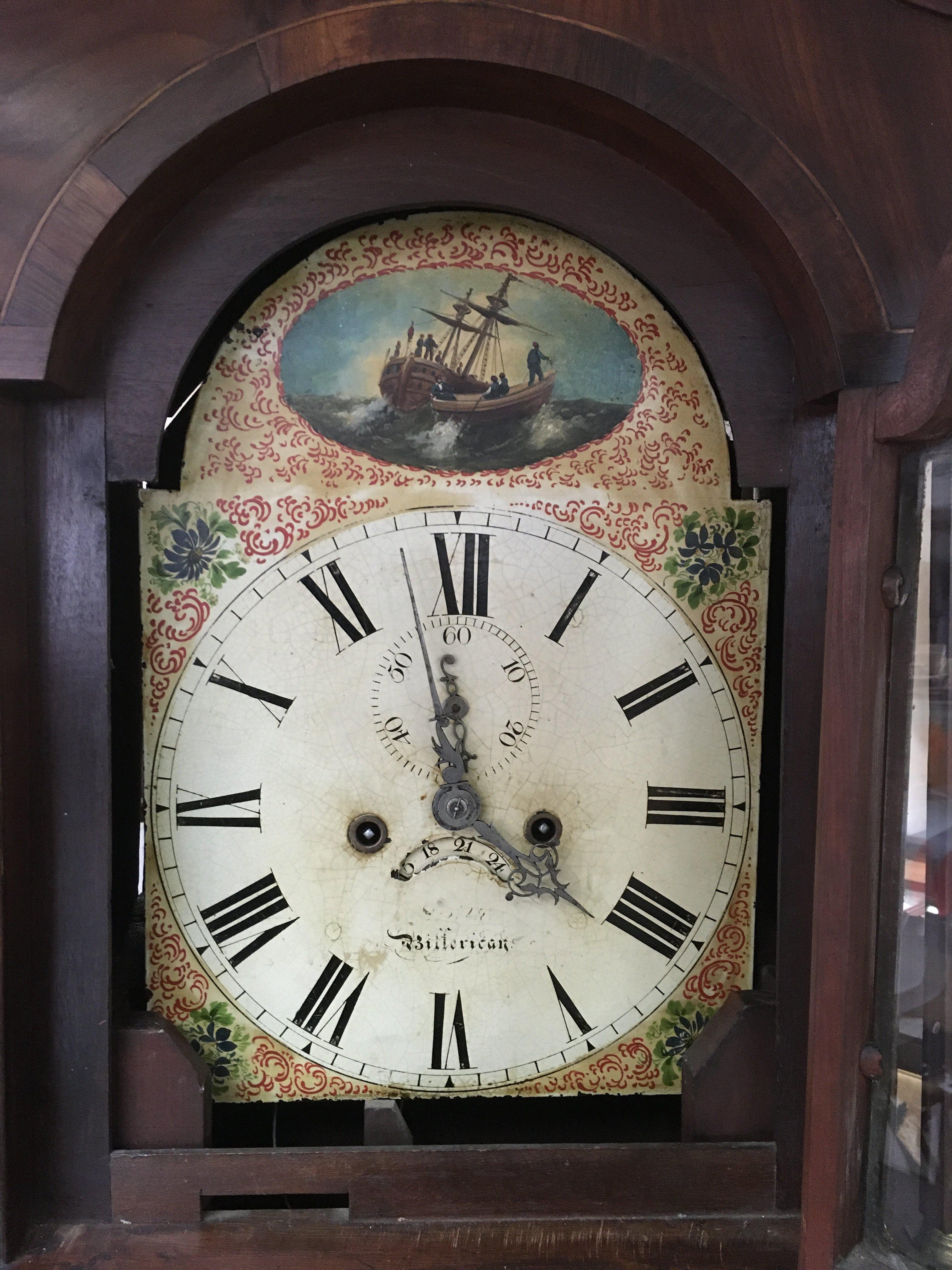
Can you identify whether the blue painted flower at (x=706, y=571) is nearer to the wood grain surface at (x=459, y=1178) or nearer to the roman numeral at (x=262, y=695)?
the roman numeral at (x=262, y=695)

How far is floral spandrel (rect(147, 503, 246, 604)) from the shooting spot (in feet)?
4.14

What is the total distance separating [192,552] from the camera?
127 cm

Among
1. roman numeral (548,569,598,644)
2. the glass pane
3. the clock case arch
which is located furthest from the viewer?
roman numeral (548,569,598,644)

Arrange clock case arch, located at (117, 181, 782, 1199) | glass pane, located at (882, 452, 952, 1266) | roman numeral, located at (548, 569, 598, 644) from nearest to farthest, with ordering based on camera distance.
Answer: glass pane, located at (882, 452, 952, 1266) → clock case arch, located at (117, 181, 782, 1199) → roman numeral, located at (548, 569, 598, 644)

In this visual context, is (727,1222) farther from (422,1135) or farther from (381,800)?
(381,800)

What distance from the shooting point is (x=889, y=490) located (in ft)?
3.33

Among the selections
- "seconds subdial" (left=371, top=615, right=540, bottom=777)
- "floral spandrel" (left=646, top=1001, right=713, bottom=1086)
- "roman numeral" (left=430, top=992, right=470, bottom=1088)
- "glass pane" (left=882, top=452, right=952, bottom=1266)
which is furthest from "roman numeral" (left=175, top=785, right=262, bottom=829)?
"glass pane" (left=882, top=452, right=952, bottom=1266)

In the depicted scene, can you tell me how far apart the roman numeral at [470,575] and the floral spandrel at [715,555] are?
0.21 meters

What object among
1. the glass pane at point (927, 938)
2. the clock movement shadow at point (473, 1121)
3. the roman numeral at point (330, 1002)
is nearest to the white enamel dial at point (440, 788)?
the roman numeral at point (330, 1002)

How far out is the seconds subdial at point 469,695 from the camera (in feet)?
4.20

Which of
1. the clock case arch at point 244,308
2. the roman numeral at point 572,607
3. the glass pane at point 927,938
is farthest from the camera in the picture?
the roman numeral at point 572,607

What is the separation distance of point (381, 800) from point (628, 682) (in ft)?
1.06

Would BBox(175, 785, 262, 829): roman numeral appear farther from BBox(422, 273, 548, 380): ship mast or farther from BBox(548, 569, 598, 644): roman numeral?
BBox(422, 273, 548, 380): ship mast

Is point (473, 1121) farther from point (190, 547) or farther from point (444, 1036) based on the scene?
point (190, 547)
